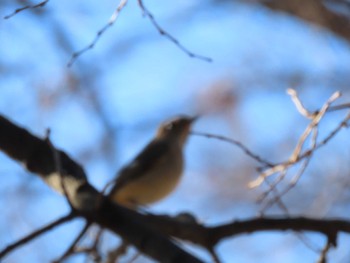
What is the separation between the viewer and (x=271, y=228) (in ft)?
6.71

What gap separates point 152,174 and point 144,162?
124mm

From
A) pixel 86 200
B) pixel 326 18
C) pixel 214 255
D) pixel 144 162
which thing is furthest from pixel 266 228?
pixel 326 18

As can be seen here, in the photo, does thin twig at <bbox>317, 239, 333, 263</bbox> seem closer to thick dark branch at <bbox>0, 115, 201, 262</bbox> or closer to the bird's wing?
thick dark branch at <bbox>0, 115, 201, 262</bbox>

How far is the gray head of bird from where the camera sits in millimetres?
4129

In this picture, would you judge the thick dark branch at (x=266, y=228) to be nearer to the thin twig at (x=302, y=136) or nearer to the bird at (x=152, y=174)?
the thin twig at (x=302, y=136)

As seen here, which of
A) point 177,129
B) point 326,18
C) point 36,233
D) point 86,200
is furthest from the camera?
point 326,18

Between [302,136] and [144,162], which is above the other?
[302,136]

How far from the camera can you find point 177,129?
425cm

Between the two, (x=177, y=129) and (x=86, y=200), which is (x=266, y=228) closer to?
(x=86, y=200)

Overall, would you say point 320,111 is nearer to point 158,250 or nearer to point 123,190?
point 158,250

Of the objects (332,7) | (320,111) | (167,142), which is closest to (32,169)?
(320,111)

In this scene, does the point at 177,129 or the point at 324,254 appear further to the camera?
the point at 177,129

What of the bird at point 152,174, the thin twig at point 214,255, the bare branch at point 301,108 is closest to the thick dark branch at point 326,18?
the bird at point 152,174

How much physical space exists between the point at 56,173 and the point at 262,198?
78 centimetres
